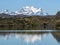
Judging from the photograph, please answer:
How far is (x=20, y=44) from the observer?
27.4 metres

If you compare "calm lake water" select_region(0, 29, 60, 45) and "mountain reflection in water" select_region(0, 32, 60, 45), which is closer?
"calm lake water" select_region(0, 29, 60, 45)

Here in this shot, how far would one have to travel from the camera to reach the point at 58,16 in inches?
5507

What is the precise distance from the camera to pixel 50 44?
88.1 feet

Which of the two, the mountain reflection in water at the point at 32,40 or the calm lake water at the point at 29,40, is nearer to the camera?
the calm lake water at the point at 29,40

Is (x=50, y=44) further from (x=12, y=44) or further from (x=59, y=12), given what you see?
(x=59, y=12)

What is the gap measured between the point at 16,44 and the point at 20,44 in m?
0.50

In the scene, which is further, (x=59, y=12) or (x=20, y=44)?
(x=59, y=12)

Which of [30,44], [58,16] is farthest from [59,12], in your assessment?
[30,44]

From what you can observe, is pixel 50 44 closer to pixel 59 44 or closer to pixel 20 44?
pixel 59 44

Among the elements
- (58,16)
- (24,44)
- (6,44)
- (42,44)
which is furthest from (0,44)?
(58,16)

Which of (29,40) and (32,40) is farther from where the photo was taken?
(29,40)

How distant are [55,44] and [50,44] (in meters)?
0.57

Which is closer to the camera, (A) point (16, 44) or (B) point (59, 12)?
(A) point (16, 44)

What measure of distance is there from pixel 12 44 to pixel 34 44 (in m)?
2.45
